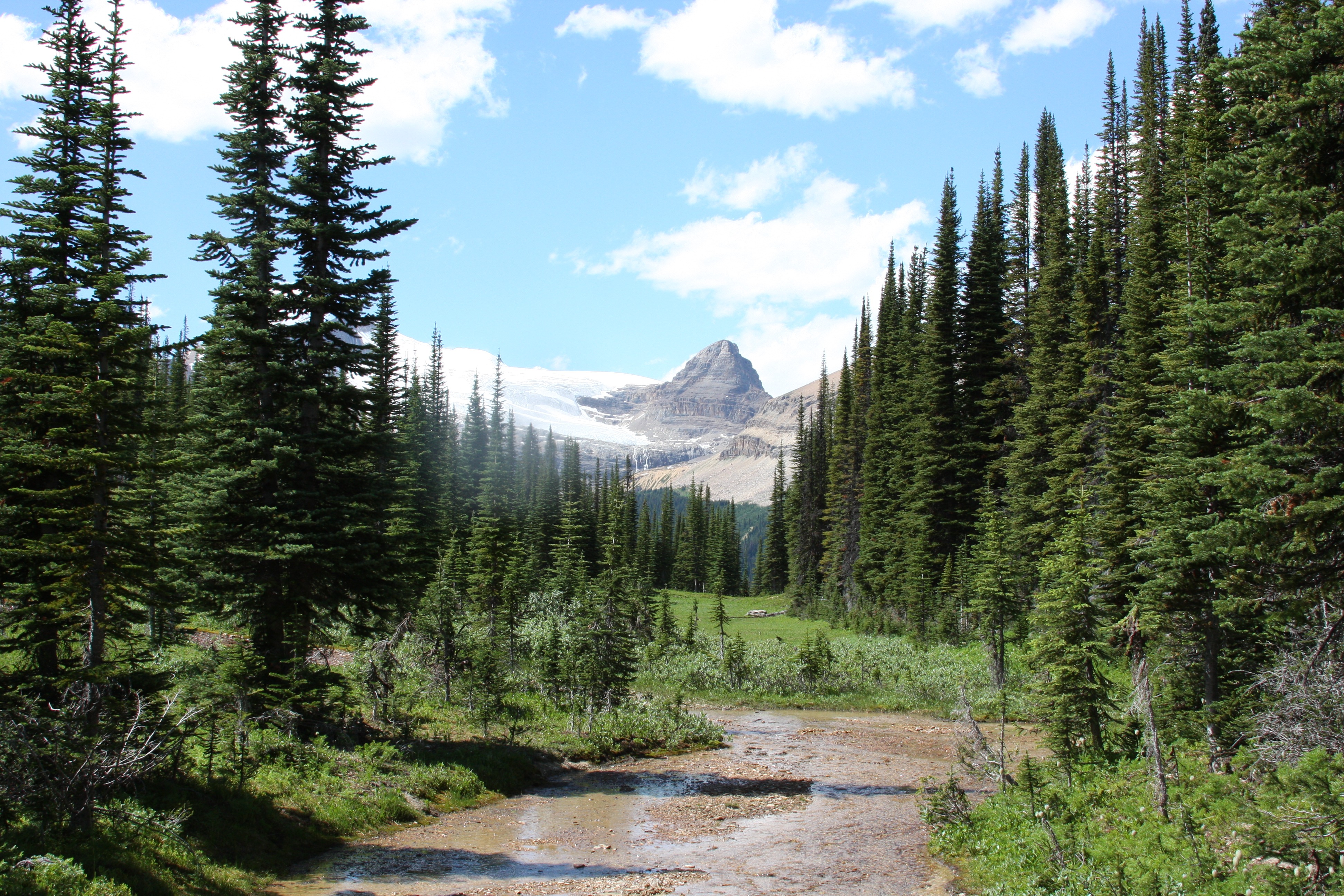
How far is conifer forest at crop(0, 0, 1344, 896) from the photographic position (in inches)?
452

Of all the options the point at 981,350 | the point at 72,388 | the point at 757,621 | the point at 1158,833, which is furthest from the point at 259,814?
the point at 757,621

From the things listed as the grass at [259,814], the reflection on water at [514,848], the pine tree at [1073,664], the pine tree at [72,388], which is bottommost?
the reflection on water at [514,848]

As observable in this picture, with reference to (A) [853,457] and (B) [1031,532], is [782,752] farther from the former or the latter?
(A) [853,457]

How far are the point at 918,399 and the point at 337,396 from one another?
154 feet

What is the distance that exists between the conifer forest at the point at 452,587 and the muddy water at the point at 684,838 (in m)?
0.94

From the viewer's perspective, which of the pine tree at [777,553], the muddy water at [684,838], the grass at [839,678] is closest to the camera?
the muddy water at [684,838]

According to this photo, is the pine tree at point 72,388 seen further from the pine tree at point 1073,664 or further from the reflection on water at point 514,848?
the pine tree at point 1073,664

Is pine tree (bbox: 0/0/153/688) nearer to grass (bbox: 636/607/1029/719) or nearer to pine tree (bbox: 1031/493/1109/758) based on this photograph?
pine tree (bbox: 1031/493/1109/758)

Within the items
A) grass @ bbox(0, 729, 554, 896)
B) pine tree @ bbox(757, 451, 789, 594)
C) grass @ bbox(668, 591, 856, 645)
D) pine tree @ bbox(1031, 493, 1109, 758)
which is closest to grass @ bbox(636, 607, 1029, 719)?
grass @ bbox(668, 591, 856, 645)

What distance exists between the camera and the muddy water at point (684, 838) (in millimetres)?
13758

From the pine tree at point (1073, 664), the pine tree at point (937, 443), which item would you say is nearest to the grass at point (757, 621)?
the pine tree at point (937, 443)

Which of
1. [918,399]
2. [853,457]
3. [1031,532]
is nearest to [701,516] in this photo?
[853,457]

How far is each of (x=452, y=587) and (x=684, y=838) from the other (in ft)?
57.7

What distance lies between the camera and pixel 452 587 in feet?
105
